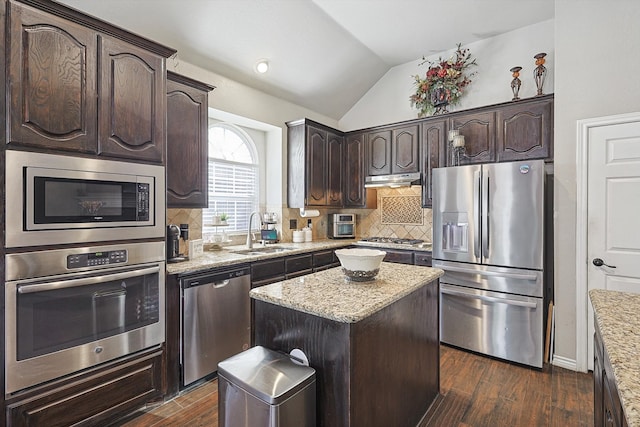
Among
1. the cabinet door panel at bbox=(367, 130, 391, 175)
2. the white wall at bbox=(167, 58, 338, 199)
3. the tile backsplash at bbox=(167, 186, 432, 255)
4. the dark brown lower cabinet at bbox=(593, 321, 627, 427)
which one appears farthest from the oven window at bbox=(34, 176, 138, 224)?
the cabinet door panel at bbox=(367, 130, 391, 175)

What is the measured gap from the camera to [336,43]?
3703 mm

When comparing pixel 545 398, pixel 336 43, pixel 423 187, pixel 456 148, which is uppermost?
pixel 336 43

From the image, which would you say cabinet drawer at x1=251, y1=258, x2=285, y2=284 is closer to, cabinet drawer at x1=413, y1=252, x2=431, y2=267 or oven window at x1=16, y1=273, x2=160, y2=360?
oven window at x1=16, y1=273, x2=160, y2=360

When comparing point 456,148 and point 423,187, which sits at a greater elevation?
point 456,148

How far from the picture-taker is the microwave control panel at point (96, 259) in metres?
1.80

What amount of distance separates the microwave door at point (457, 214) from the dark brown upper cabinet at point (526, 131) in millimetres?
655

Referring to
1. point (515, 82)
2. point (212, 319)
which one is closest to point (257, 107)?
point (212, 319)

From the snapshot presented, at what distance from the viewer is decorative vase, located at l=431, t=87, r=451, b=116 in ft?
12.9

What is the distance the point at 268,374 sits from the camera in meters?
1.40

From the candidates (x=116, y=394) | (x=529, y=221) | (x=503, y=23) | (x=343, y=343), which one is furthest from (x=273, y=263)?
(x=503, y=23)

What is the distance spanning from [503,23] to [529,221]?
2.30 metres

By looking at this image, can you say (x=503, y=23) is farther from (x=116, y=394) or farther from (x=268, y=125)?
(x=116, y=394)

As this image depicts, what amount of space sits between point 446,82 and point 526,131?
3.90ft

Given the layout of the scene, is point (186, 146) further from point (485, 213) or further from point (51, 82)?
point (485, 213)
